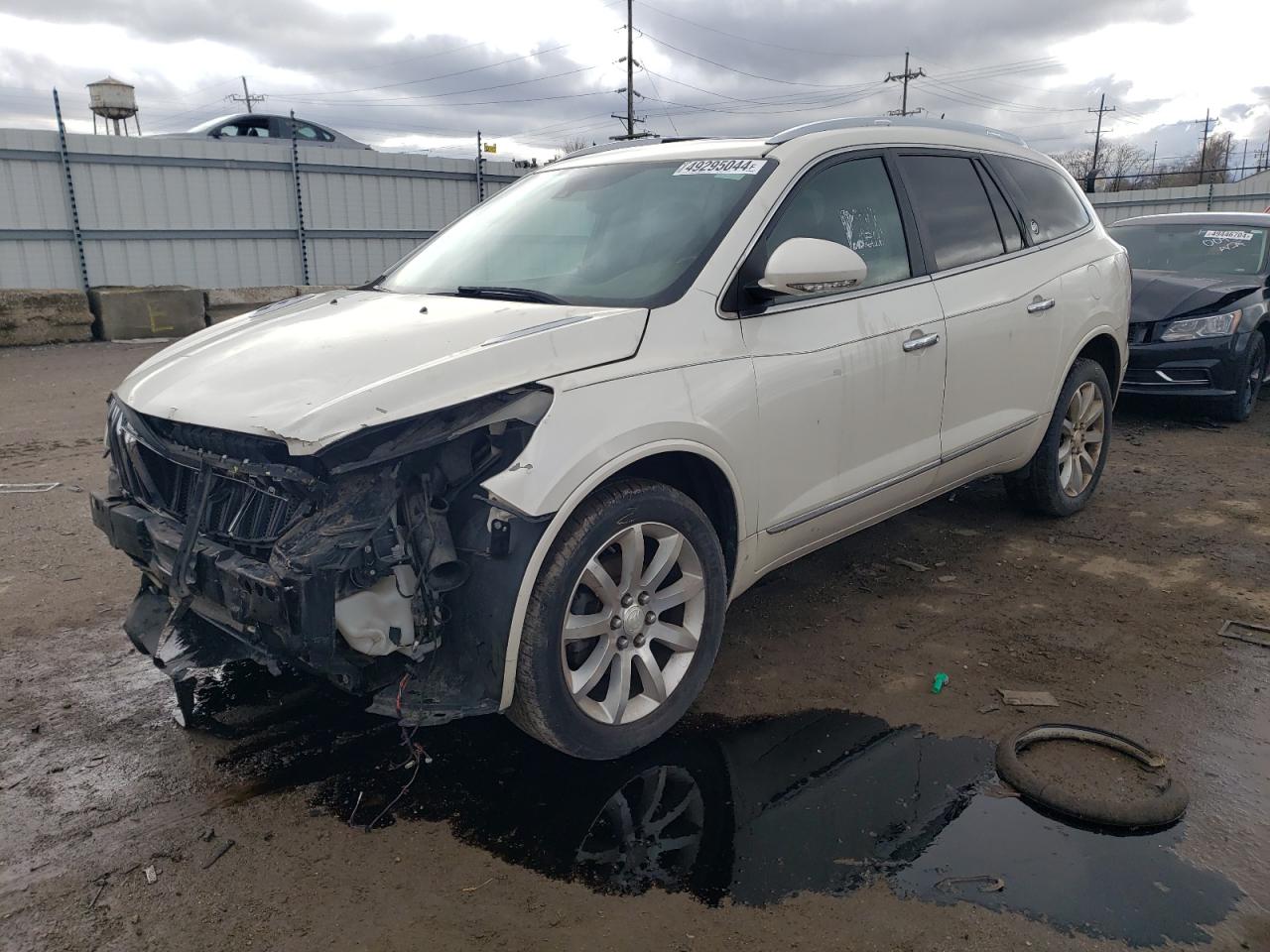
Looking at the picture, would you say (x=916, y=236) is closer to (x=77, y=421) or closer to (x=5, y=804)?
(x=5, y=804)

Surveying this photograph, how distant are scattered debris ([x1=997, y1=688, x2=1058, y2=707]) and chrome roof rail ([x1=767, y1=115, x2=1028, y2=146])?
2.23 meters

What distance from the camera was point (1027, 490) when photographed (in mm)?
5297

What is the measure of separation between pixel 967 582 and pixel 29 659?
13.2 ft

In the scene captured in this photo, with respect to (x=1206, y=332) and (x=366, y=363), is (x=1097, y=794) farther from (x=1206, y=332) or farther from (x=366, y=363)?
(x=1206, y=332)

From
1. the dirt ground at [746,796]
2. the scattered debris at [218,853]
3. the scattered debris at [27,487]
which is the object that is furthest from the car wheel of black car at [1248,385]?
the scattered debris at [27,487]

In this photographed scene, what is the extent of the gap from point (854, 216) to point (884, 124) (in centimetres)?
64

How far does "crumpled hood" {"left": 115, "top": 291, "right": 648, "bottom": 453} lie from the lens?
2559mm

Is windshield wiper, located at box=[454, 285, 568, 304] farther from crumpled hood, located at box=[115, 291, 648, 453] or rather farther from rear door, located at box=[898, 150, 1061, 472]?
rear door, located at box=[898, 150, 1061, 472]

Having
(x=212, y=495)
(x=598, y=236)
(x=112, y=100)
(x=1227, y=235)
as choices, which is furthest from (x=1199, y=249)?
(x=112, y=100)

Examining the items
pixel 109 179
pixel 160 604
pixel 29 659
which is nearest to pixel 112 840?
pixel 160 604

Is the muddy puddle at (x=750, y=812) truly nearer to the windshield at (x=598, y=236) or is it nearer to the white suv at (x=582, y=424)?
the white suv at (x=582, y=424)

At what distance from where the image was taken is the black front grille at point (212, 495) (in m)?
2.64

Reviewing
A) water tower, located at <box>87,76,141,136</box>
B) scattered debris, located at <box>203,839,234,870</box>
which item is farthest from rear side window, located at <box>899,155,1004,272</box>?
water tower, located at <box>87,76,141,136</box>

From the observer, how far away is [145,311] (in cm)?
1270
